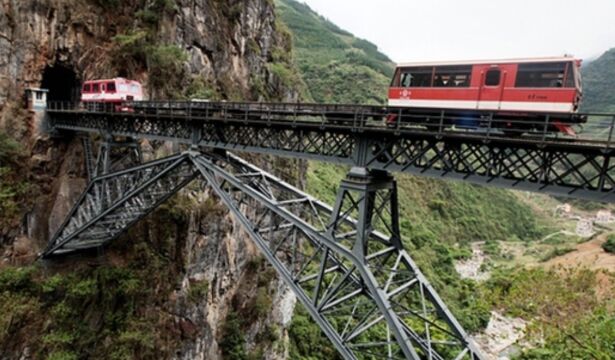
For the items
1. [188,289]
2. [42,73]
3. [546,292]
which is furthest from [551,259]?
[42,73]

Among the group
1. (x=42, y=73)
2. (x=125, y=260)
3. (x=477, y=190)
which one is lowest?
(x=477, y=190)

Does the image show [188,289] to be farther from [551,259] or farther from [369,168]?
[551,259]

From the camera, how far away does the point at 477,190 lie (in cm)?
9006

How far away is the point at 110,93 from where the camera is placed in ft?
53.6

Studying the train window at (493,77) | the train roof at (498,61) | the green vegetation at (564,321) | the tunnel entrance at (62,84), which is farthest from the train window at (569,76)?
the tunnel entrance at (62,84)

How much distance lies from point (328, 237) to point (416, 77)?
4.97m

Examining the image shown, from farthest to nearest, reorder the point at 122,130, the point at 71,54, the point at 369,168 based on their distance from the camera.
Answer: the point at 71,54, the point at 122,130, the point at 369,168

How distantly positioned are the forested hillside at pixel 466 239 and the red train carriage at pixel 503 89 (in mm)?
10484

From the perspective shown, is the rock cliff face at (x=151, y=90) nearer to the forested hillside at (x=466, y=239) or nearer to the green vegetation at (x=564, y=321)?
the forested hillside at (x=466, y=239)

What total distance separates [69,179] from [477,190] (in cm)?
8944

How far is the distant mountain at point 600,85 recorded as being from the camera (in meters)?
91.3

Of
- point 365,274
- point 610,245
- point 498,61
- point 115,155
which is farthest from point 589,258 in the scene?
point 115,155

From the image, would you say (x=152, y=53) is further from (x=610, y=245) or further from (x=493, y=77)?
(x=610, y=245)

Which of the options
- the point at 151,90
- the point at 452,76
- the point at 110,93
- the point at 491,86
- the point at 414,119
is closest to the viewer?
the point at 491,86
